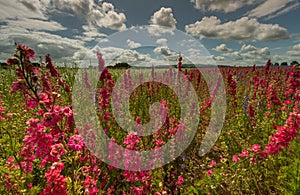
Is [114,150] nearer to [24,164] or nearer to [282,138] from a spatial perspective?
[24,164]

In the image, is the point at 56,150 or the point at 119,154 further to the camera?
the point at 119,154

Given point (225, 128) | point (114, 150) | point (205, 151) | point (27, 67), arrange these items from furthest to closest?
Result: point (225, 128) < point (205, 151) < point (114, 150) < point (27, 67)

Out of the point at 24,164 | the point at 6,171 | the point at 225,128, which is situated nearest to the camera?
the point at 6,171

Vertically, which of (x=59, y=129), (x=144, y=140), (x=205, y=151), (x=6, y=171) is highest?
(x=59, y=129)

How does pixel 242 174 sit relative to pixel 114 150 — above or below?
below

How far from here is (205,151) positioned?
389 cm

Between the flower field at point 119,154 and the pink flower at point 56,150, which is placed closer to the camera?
the pink flower at point 56,150

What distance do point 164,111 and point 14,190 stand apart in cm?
242

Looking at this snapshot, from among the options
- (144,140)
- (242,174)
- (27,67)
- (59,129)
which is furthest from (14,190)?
(242,174)

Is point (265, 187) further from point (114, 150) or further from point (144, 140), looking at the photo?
point (114, 150)

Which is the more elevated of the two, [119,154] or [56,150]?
[56,150]

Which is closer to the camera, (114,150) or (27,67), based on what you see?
(27,67)

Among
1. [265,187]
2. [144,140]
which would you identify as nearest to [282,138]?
[265,187]

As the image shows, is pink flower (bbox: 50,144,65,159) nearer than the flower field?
Yes
